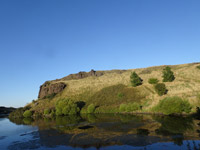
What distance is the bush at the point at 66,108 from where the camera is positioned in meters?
74.8

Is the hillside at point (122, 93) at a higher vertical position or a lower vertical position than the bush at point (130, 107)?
higher

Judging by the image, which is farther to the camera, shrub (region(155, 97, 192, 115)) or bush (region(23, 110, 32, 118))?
bush (region(23, 110, 32, 118))

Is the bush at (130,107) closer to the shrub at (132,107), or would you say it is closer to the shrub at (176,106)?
the shrub at (132,107)

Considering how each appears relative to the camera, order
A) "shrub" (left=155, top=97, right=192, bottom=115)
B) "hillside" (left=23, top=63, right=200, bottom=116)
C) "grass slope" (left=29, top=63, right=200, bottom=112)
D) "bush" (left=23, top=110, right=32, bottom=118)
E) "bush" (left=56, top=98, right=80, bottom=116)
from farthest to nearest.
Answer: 1. "bush" (left=23, top=110, right=32, bottom=118)
2. "bush" (left=56, top=98, right=80, bottom=116)
3. "grass slope" (left=29, top=63, right=200, bottom=112)
4. "hillside" (left=23, top=63, right=200, bottom=116)
5. "shrub" (left=155, top=97, right=192, bottom=115)

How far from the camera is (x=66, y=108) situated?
244ft

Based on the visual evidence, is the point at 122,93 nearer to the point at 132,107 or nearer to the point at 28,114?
the point at 132,107

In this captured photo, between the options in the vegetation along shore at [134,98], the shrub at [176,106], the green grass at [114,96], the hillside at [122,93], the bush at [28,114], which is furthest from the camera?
the bush at [28,114]

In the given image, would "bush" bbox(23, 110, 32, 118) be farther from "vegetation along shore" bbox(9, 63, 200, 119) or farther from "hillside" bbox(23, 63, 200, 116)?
"hillside" bbox(23, 63, 200, 116)

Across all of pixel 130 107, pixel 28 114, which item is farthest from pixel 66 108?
pixel 130 107

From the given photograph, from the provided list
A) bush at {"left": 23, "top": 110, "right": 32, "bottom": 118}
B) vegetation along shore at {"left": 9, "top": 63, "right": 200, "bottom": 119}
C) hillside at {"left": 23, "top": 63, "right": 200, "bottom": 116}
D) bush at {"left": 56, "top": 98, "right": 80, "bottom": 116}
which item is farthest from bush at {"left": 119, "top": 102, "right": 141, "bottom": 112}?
bush at {"left": 23, "top": 110, "right": 32, "bottom": 118}

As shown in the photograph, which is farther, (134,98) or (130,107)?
(134,98)

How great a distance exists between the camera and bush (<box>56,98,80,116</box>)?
74.8 metres

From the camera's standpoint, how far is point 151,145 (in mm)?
23578

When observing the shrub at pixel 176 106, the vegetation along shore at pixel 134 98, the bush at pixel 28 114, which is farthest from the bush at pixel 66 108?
the shrub at pixel 176 106
